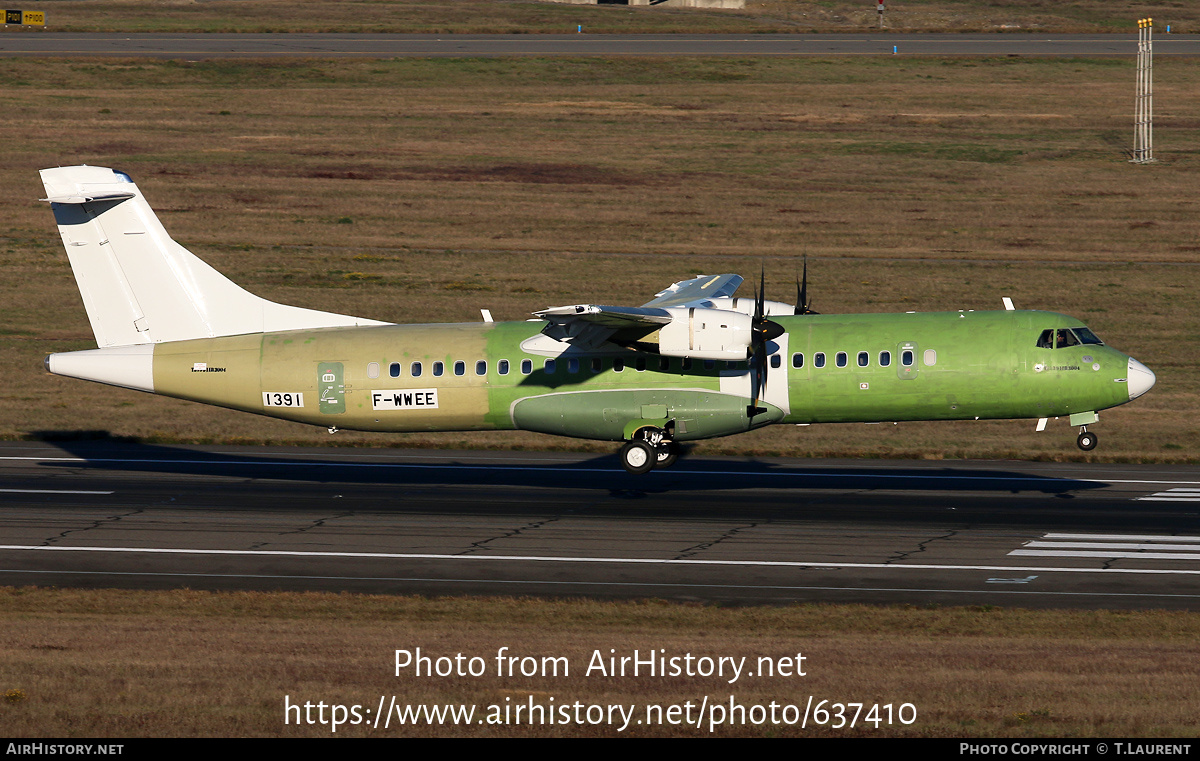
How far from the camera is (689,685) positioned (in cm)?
1938

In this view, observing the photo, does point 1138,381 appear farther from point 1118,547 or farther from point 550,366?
point 550,366

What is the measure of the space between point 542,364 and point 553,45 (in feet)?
229

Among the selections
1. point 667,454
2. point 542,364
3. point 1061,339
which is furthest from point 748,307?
point 1061,339

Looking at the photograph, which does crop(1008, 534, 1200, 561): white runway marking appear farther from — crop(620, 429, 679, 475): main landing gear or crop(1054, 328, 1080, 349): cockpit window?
crop(620, 429, 679, 475): main landing gear

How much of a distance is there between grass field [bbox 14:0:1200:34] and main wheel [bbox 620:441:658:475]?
7602cm

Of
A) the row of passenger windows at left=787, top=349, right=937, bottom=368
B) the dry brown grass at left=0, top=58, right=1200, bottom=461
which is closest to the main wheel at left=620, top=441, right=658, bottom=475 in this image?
the row of passenger windows at left=787, top=349, right=937, bottom=368

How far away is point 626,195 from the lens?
2766 inches

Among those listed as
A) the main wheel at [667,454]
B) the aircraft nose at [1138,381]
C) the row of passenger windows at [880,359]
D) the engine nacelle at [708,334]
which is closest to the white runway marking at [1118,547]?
the aircraft nose at [1138,381]

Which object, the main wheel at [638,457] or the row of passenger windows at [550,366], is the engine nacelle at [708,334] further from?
the main wheel at [638,457]

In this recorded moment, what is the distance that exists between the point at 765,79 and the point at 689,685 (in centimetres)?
7472

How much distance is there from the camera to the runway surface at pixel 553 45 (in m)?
93.6

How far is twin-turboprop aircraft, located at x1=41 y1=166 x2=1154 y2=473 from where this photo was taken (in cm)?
3061
